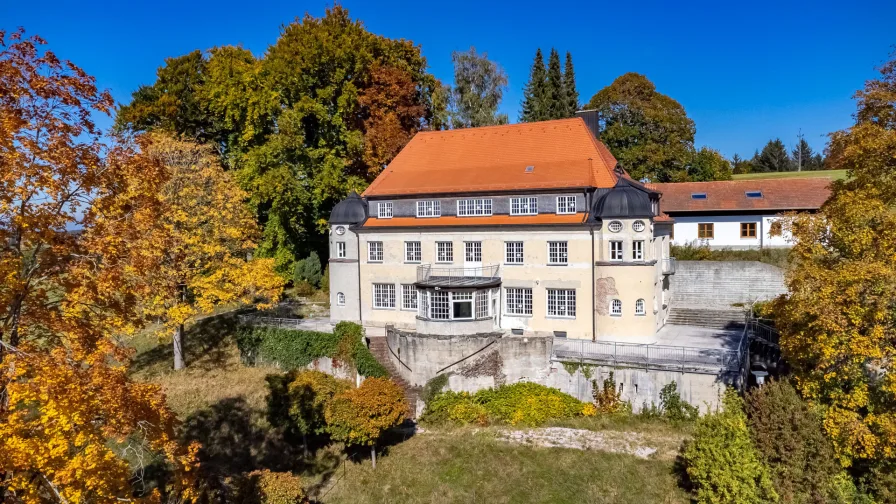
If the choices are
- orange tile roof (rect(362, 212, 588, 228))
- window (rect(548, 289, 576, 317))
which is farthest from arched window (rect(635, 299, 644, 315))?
orange tile roof (rect(362, 212, 588, 228))

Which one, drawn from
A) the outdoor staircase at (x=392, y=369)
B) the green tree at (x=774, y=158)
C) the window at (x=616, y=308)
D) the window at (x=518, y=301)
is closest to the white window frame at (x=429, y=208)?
the window at (x=518, y=301)

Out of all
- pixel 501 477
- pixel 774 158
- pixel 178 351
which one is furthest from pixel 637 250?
pixel 774 158

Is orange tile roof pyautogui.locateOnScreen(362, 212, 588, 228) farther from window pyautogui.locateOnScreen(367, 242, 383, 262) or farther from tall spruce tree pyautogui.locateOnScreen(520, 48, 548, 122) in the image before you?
tall spruce tree pyautogui.locateOnScreen(520, 48, 548, 122)

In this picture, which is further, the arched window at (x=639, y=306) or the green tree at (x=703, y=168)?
the green tree at (x=703, y=168)

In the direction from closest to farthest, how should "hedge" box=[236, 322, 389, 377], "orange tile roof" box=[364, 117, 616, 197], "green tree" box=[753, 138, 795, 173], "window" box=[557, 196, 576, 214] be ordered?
"hedge" box=[236, 322, 389, 377] → "window" box=[557, 196, 576, 214] → "orange tile roof" box=[364, 117, 616, 197] → "green tree" box=[753, 138, 795, 173]

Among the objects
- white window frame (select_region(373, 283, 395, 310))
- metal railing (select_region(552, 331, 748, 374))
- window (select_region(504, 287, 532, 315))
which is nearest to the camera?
metal railing (select_region(552, 331, 748, 374))

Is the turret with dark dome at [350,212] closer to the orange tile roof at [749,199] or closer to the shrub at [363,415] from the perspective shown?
the shrub at [363,415]
